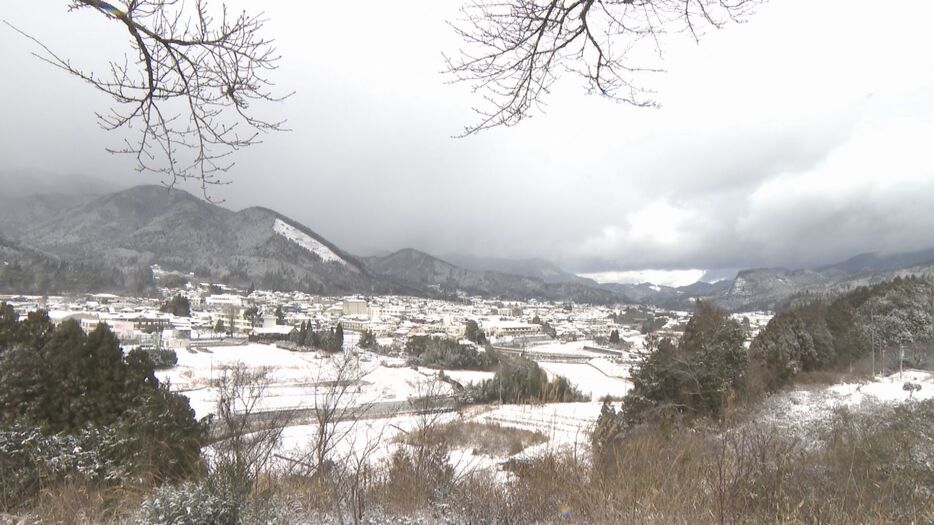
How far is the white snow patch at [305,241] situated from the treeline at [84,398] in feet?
521

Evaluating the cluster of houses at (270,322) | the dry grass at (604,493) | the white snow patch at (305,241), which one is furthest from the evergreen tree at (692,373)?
the white snow patch at (305,241)

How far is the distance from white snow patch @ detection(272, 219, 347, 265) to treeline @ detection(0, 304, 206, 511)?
521 feet

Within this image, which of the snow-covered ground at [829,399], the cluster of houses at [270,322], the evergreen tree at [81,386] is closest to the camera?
the evergreen tree at [81,386]

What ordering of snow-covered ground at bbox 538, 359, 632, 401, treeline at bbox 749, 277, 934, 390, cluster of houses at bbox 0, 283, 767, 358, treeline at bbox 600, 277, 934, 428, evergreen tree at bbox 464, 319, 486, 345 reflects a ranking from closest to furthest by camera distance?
treeline at bbox 600, 277, 934, 428
treeline at bbox 749, 277, 934, 390
snow-covered ground at bbox 538, 359, 632, 401
cluster of houses at bbox 0, 283, 767, 358
evergreen tree at bbox 464, 319, 486, 345

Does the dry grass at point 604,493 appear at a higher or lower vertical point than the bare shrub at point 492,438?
higher

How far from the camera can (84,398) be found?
5.98m

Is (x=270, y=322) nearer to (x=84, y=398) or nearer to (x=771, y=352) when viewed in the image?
(x=771, y=352)

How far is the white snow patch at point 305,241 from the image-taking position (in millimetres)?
163375

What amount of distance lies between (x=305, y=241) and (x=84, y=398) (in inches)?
6830

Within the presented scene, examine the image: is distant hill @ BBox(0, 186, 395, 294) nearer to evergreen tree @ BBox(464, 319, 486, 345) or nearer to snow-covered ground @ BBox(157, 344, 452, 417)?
evergreen tree @ BBox(464, 319, 486, 345)

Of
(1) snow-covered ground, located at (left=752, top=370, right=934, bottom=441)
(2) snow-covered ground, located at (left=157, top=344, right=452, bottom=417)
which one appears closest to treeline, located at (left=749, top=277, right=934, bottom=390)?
(1) snow-covered ground, located at (left=752, top=370, right=934, bottom=441)

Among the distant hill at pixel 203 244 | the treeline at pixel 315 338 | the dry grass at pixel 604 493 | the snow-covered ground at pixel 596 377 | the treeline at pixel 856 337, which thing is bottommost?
the snow-covered ground at pixel 596 377

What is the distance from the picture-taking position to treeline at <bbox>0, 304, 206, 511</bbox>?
190 inches

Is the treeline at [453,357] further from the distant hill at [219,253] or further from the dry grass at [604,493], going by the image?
the distant hill at [219,253]
